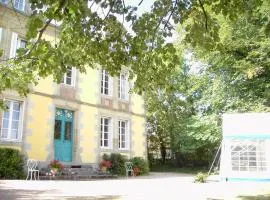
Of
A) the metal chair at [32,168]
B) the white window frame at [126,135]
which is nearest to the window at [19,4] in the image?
the metal chair at [32,168]

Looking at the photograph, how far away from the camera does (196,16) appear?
6016 mm

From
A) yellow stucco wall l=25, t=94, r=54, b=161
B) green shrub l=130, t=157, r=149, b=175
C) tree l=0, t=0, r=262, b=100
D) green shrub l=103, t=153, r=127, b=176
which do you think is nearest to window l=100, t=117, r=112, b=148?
green shrub l=103, t=153, r=127, b=176

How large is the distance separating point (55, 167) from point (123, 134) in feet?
20.4

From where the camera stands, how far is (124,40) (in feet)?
21.0

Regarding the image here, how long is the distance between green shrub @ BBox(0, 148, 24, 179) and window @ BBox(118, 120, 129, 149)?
23.4 ft

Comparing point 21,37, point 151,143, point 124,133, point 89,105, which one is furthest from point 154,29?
point 151,143

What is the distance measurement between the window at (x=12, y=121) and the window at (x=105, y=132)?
524 centimetres

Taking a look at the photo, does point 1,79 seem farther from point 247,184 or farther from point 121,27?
point 247,184

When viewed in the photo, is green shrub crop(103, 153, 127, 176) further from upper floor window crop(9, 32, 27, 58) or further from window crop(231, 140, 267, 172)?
upper floor window crop(9, 32, 27, 58)

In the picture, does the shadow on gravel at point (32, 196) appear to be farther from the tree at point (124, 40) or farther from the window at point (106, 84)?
the window at point (106, 84)

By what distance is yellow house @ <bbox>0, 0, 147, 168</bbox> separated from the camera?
1439 cm

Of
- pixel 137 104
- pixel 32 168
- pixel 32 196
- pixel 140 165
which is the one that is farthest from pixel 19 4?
pixel 140 165

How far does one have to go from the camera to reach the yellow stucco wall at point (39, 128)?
1470cm

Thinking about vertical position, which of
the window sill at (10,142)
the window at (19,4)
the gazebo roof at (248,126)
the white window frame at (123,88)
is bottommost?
the window sill at (10,142)
